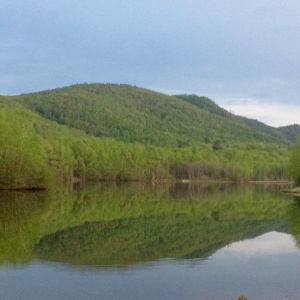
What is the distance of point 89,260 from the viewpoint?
2417 centimetres

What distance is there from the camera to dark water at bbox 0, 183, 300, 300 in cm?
1880

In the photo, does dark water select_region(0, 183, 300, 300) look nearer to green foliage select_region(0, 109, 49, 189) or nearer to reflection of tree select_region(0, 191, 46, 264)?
reflection of tree select_region(0, 191, 46, 264)

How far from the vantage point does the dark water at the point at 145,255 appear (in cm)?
1880

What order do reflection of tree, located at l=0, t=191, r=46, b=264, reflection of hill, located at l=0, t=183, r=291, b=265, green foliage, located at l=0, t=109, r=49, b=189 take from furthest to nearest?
green foliage, located at l=0, t=109, r=49, b=189 < reflection of hill, located at l=0, t=183, r=291, b=265 < reflection of tree, located at l=0, t=191, r=46, b=264

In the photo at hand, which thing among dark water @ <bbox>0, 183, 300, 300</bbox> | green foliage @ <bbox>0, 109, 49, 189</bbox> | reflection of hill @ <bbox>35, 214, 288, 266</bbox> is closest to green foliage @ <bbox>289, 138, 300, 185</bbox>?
green foliage @ <bbox>0, 109, 49, 189</bbox>

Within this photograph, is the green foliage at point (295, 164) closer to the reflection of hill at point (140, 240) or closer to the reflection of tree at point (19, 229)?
the reflection of hill at point (140, 240)

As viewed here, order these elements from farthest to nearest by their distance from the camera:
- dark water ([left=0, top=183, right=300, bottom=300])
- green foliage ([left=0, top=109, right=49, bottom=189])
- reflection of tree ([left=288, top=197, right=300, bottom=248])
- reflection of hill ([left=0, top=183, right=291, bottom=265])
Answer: green foliage ([left=0, top=109, right=49, bottom=189]), reflection of tree ([left=288, top=197, right=300, bottom=248]), reflection of hill ([left=0, top=183, right=291, bottom=265]), dark water ([left=0, top=183, right=300, bottom=300])

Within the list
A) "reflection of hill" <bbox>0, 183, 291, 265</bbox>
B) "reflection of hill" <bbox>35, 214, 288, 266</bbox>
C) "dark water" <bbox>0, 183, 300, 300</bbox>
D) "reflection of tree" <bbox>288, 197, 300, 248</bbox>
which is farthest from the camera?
"reflection of tree" <bbox>288, 197, 300, 248</bbox>

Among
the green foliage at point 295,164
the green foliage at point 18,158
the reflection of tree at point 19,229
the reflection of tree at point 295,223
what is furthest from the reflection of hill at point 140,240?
the green foliage at point 295,164

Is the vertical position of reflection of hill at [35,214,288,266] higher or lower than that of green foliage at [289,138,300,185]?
lower

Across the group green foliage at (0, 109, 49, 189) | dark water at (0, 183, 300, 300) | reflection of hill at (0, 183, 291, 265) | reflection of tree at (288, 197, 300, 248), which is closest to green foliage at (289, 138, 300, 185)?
reflection of hill at (0, 183, 291, 265)

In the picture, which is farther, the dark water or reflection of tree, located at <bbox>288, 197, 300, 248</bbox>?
reflection of tree, located at <bbox>288, 197, 300, 248</bbox>

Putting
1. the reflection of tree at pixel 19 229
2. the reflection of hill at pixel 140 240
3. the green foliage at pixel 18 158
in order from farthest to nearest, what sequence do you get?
Result: the green foliage at pixel 18 158 < the reflection of hill at pixel 140 240 < the reflection of tree at pixel 19 229

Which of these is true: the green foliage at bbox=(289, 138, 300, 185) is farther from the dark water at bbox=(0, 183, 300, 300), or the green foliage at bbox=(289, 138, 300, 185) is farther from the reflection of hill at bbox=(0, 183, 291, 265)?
the dark water at bbox=(0, 183, 300, 300)
